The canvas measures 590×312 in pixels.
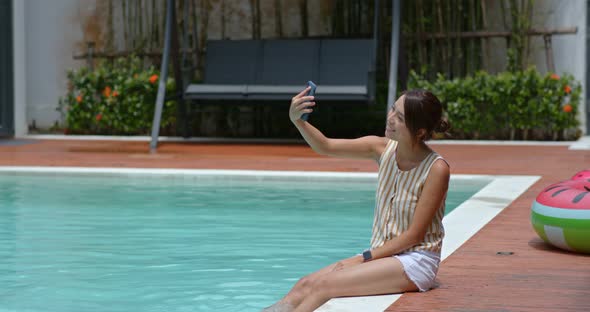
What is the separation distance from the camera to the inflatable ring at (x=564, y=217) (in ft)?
12.1

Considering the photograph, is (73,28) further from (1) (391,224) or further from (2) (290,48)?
(1) (391,224)

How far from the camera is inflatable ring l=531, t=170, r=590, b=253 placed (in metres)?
3.70

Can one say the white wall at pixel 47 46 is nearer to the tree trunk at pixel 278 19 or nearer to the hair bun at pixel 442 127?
the tree trunk at pixel 278 19

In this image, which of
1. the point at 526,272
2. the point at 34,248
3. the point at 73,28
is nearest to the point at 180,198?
the point at 34,248

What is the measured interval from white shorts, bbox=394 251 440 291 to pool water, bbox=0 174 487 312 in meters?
0.90

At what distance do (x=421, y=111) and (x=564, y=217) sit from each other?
50.8 inches

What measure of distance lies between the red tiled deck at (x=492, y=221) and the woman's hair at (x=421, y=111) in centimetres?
54

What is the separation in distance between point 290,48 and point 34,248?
260 inches

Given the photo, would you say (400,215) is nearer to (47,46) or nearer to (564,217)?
(564,217)

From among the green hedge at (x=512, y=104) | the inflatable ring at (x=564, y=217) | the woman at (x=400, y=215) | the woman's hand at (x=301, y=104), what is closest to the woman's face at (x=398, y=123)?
the woman at (x=400, y=215)

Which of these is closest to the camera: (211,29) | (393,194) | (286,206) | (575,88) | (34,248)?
(393,194)

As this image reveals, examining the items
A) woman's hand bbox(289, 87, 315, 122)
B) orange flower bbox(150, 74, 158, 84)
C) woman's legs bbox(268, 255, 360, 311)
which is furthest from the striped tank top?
orange flower bbox(150, 74, 158, 84)

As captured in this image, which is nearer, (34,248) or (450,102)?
(34,248)

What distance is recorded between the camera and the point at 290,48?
10992 mm
